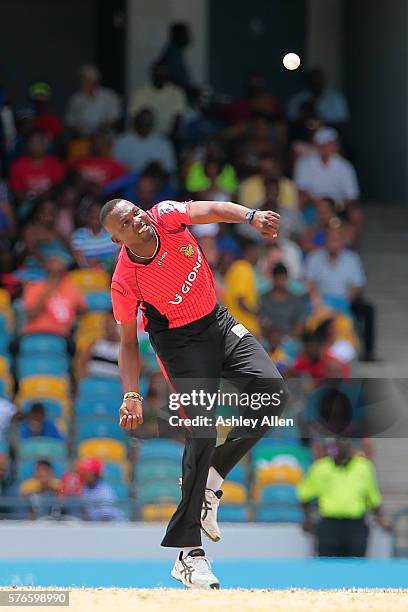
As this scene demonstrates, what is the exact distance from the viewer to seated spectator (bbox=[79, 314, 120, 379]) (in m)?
12.0

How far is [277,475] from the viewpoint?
11.2m

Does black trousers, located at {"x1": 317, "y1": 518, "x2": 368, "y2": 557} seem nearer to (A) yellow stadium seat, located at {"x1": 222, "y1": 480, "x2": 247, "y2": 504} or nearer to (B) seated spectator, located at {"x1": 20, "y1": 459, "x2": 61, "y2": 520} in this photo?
(A) yellow stadium seat, located at {"x1": 222, "y1": 480, "x2": 247, "y2": 504}

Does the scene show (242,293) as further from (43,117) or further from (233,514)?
(43,117)

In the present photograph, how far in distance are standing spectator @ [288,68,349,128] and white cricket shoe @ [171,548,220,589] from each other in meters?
9.42

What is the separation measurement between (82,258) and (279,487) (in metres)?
3.19

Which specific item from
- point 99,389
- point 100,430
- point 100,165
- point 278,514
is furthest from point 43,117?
point 278,514

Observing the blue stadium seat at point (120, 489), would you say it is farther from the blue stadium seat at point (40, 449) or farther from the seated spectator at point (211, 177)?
the seated spectator at point (211, 177)

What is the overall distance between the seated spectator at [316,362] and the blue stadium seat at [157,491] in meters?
1.46

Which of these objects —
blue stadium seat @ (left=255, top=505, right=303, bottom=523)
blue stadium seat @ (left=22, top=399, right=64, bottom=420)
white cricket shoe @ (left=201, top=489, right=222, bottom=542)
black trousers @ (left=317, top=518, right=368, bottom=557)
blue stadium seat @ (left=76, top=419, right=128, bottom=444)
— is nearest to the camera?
white cricket shoe @ (left=201, top=489, right=222, bottom=542)

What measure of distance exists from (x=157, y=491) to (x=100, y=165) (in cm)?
463

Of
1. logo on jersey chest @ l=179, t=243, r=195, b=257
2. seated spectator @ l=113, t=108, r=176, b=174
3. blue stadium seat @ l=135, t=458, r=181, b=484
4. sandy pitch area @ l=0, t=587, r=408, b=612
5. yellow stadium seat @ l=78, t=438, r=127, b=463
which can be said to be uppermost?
seated spectator @ l=113, t=108, r=176, b=174

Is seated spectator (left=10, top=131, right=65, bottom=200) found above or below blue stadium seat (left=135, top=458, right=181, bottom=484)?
above

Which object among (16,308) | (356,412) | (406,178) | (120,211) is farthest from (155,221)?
(406,178)

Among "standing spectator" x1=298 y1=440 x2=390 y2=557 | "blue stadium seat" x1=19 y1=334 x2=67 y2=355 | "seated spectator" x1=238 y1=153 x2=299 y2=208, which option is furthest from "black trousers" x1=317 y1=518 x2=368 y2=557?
"seated spectator" x1=238 y1=153 x2=299 y2=208
